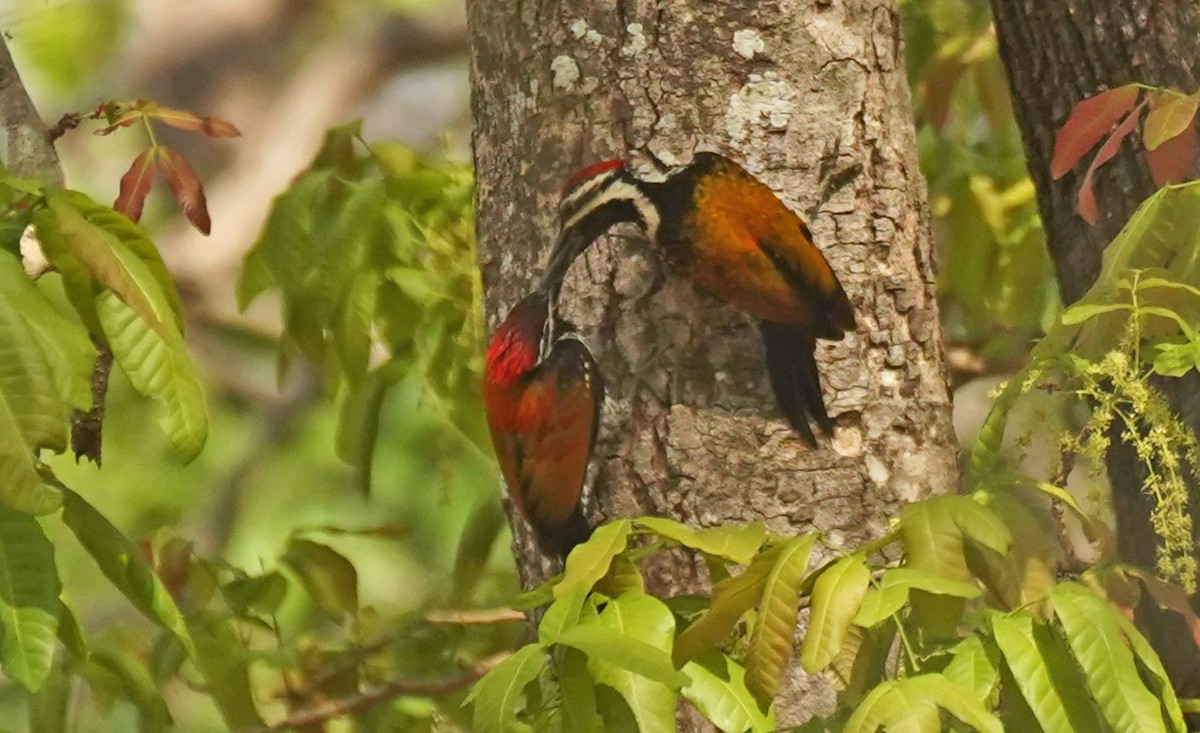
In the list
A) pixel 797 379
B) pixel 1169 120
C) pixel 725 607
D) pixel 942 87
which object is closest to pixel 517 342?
pixel 797 379

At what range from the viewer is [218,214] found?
2.38 metres

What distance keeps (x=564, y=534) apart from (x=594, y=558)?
17cm

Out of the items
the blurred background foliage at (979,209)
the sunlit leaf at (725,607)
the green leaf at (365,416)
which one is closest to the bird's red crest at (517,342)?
the sunlit leaf at (725,607)

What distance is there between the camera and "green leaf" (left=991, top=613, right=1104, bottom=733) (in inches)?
23.5

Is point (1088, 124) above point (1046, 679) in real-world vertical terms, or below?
above

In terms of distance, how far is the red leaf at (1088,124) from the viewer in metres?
0.83

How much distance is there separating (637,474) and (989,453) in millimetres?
186

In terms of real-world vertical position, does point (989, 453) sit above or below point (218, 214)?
below

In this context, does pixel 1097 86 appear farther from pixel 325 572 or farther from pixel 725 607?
pixel 325 572

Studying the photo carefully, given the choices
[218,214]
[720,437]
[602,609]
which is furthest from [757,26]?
[218,214]

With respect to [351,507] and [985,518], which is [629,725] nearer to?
[985,518]

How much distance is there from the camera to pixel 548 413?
828 millimetres

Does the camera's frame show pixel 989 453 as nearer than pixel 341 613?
Yes

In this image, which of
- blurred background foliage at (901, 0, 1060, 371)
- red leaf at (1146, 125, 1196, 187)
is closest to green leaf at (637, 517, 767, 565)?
red leaf at (1146, 125, 1196, 187)
